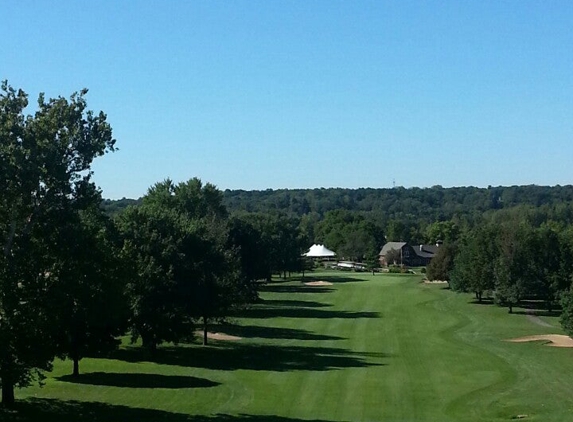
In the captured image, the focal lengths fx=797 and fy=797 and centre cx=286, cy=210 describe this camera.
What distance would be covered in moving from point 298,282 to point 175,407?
310 feet

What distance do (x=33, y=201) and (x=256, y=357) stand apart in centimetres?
2179

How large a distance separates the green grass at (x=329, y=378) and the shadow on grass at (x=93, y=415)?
47 mm

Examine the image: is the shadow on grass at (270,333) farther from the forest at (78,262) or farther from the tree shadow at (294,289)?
the tree shadow at (294,289)

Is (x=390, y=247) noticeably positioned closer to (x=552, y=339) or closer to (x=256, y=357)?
(x=552, y=339)

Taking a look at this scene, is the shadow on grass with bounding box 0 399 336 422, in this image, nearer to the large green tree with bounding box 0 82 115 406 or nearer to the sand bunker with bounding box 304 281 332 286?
the large green tree with bounding box 0 82 115 406

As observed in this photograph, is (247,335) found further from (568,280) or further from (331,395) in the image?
(568,280)

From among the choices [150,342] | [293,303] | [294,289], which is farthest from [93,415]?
[294,289]

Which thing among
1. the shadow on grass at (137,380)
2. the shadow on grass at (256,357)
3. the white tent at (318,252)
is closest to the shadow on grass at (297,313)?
the shadow on grass at (256,357)

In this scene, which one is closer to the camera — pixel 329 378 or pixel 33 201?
pixel 33 201

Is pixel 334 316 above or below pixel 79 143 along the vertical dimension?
below

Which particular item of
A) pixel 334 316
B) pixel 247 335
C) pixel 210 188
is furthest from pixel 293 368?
pixel 210 188

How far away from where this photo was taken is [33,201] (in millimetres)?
29422

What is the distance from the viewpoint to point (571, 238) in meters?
83.9

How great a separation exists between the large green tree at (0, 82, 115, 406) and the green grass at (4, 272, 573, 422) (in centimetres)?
303
